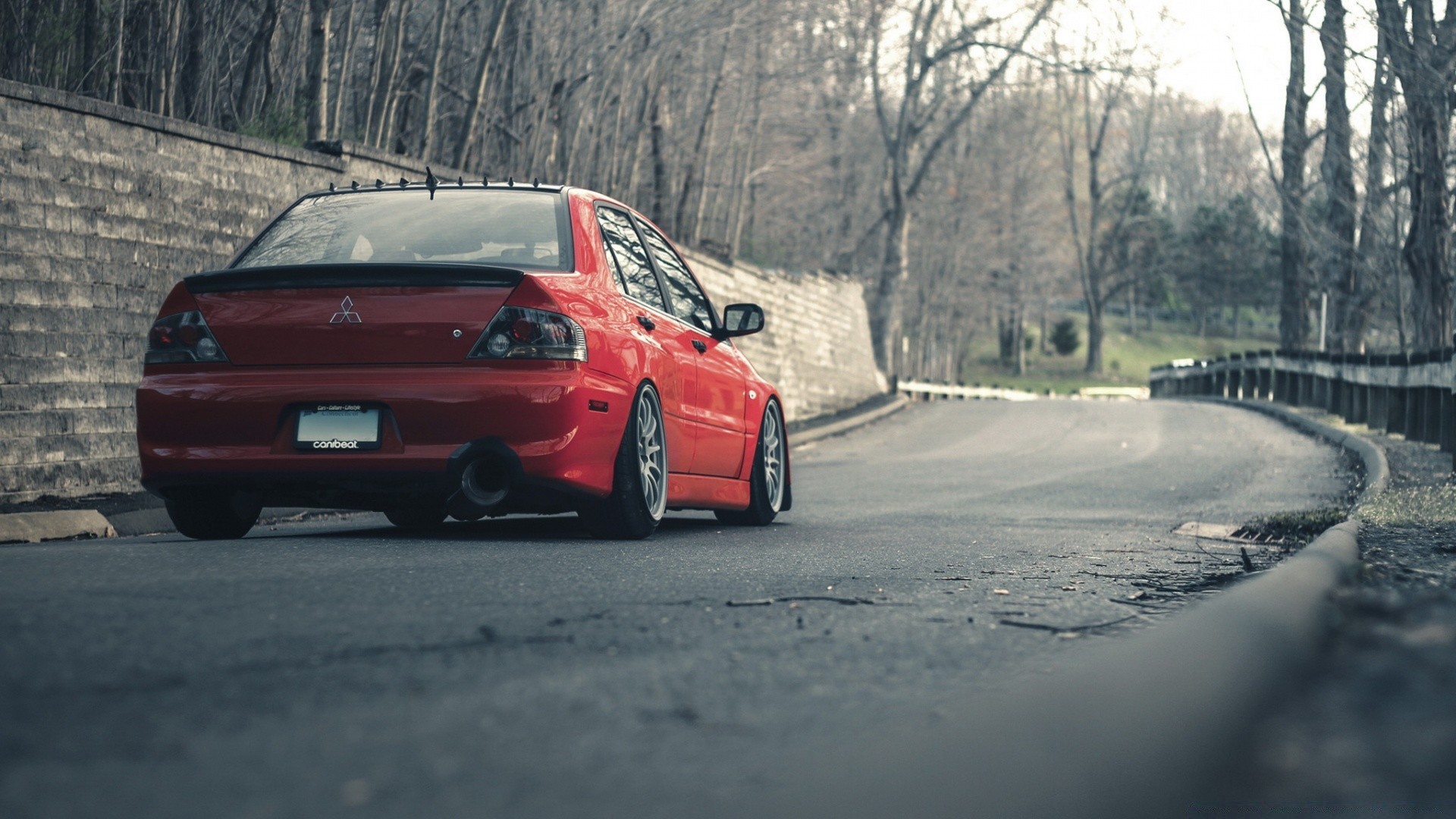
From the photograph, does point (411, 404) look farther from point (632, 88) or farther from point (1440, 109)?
point (1440, 109)

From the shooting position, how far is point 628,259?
25.4 ft

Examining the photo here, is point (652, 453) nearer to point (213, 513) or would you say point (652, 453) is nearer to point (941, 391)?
point (213, 513)

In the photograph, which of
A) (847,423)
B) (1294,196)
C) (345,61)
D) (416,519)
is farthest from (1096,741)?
(1294,196)

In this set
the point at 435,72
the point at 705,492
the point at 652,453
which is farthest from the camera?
the point at 435,72

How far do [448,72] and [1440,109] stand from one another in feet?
42.6

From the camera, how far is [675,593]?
4.88 m

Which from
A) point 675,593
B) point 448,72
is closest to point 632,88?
point 448,72

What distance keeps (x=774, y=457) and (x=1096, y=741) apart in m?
7.04

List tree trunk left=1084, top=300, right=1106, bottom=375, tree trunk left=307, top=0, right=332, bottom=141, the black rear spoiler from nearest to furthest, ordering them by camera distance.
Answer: the black rear spoiler
tree trunk left=307, top=0, right=332, bottom=141
tree trunk left=1084, top=300, right=1106, bottom=375

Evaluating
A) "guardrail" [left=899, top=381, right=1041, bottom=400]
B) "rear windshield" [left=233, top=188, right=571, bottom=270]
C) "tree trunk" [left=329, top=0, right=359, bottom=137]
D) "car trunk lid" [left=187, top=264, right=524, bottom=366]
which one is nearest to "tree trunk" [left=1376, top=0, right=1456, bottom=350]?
"guardrail" [left=899, top=381, right=1041, bottom=400]

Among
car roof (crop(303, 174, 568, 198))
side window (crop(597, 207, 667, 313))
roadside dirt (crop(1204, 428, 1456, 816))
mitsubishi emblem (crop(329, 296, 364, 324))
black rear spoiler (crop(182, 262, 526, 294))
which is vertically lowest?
roadside dirt (crop(1204, 428, 1456, 816))

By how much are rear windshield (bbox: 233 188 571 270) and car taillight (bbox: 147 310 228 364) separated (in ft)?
1.49

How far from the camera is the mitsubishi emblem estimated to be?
6.35 meters

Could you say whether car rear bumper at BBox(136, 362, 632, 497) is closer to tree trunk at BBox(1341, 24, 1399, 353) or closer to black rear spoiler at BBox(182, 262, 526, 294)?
black rear spoiler at BBox(182, 262, 526, 294)
